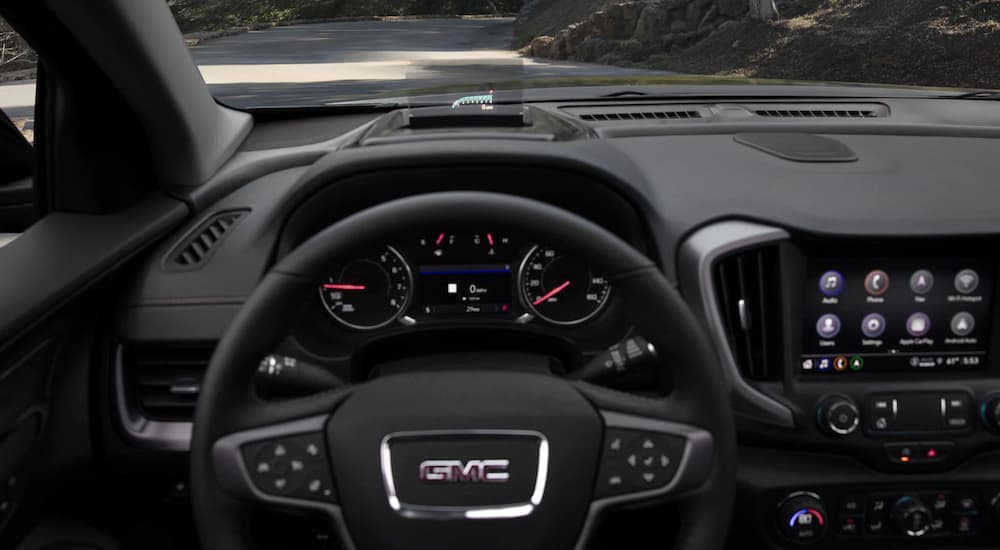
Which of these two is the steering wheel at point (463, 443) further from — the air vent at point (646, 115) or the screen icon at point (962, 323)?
the air vent at point (646, 115)

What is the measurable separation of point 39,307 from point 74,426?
38cm

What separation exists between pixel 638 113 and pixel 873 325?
114 cm

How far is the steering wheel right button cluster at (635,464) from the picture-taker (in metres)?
1.78

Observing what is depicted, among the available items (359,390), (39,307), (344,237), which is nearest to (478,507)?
(359,390)

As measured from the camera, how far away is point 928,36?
567 inches

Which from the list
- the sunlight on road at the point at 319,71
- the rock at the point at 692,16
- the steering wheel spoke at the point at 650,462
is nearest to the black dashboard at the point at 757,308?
the steering wheel spoke at the point at 650,462

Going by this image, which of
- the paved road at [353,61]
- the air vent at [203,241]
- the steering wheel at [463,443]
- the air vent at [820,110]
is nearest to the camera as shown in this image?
the steering wheel at [463,443]

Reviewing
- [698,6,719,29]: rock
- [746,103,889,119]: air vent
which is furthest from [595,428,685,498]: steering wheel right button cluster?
[698,6,719,29]: rock

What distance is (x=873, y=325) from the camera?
7.66ft

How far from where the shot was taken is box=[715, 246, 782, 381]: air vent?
2.29 m

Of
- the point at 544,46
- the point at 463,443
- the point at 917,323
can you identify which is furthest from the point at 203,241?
the point at 544,46

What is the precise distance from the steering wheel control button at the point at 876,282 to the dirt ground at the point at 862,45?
914 cm

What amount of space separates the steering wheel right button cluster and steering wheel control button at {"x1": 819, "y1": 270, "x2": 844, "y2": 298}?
0.75 meters

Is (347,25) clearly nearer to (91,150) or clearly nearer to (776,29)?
(91,150)
